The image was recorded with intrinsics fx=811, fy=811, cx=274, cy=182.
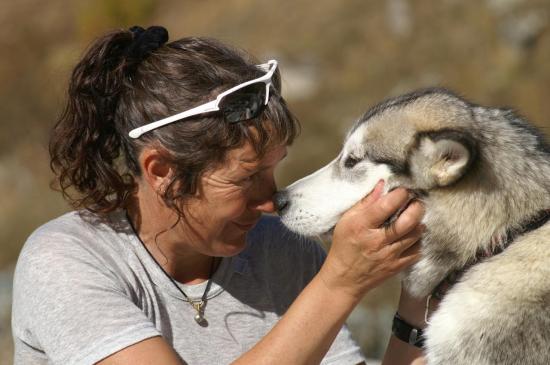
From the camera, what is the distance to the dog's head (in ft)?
9.02

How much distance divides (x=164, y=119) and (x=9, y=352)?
334cm

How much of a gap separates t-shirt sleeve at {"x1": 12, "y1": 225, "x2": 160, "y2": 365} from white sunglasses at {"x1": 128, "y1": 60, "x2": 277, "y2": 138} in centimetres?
49

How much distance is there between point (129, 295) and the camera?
9.18 ft

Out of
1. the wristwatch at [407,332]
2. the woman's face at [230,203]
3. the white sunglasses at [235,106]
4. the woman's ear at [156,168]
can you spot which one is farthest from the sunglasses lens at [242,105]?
the wristwatch at [407,332]

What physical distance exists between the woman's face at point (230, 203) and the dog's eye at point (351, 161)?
0.84ft

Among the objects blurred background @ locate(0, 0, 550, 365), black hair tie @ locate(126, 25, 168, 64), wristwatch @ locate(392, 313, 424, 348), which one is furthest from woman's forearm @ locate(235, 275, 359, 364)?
blurred background @ locate(0, 0, 550, 365)

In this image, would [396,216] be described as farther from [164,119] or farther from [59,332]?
[59,332]

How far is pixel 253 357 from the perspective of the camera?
2586 millimetres

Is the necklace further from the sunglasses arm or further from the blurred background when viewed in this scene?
the blurred background

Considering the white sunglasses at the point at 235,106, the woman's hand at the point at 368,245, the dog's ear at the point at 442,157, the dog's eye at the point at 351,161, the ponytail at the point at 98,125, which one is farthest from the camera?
the dog's eye at the point at 351,161

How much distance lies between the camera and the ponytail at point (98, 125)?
2.93 meters

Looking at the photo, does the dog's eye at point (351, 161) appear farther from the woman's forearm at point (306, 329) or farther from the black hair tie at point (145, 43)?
the black hair tie at point (145, 43)

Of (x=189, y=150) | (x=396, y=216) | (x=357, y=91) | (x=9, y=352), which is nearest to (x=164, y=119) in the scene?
(x=189, y=150)

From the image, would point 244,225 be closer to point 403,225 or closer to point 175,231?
point 175,231
